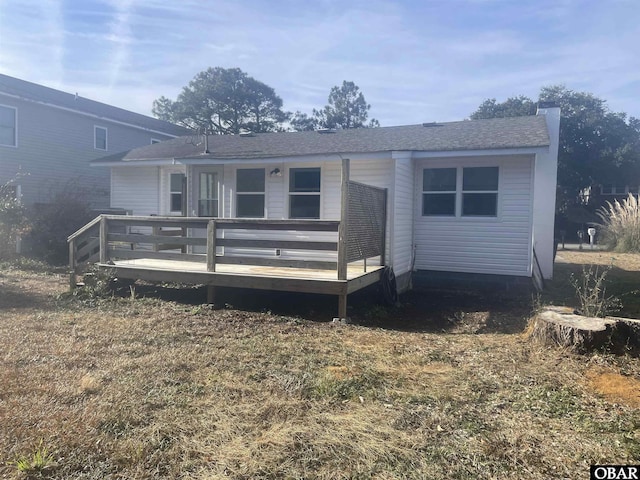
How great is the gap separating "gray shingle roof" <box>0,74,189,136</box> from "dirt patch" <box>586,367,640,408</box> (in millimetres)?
17446

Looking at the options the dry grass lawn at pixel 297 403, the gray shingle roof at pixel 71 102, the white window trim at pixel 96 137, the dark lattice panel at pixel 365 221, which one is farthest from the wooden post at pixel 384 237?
the white window trim at pixel 96 137

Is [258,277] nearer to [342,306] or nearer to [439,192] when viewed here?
[342,306]

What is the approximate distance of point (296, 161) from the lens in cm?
1083

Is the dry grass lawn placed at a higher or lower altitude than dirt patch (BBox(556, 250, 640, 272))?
lower

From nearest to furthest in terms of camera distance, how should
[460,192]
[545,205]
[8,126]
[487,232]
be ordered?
[545,205] < [487,232] < [460,192] < [8,126]

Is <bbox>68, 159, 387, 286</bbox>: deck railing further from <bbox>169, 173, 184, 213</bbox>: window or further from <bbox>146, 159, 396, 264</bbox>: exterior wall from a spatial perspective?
<bbox>169, 173, 184, 213</bbox>: window

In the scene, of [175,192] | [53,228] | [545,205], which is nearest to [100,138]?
[53,228]

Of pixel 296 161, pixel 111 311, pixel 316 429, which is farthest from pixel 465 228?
pixel 316 429

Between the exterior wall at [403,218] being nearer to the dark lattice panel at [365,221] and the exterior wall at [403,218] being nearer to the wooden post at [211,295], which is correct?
the dark lattice panel at [365,221]

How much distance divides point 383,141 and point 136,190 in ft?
24.8

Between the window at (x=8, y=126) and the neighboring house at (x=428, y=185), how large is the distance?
656cm

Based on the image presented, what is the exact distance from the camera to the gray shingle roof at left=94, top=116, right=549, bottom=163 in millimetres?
9945

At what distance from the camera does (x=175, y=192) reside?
13.6 meters

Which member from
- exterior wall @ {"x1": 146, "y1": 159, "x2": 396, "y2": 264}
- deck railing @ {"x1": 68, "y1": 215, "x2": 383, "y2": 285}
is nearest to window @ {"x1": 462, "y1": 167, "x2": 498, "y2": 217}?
exterior wall @ {"x1": 146, "y1": 159, "x2": 396, "y2": 264}
